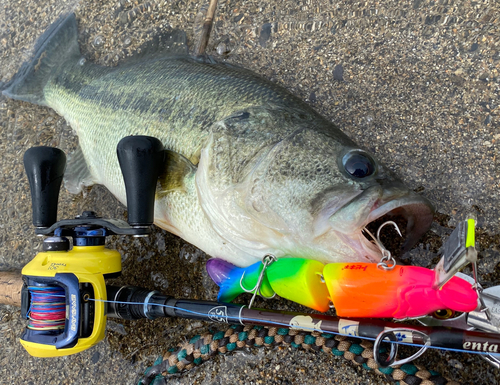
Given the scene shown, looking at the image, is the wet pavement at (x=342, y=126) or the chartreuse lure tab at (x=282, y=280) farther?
the wet pavement at (x=342, y=126)

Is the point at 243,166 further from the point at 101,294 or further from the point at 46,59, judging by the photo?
the point at 46,59

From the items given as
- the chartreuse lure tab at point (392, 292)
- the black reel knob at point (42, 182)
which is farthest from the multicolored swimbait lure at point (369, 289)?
the black reel knob at point (42, 182)

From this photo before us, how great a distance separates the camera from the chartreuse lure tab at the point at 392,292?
96 cm

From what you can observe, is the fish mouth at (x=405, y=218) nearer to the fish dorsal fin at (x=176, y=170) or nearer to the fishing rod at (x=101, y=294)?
the fishing rod at (x=101, y=294)

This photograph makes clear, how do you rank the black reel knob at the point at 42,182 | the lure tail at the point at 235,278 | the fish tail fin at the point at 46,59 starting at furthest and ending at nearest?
1. the fish tail fin at the point at 46,59
2. the black reel knob at the point at 42,182
3. the lure tail at the point at 235,278

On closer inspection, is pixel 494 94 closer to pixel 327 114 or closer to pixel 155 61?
pixel 327 114

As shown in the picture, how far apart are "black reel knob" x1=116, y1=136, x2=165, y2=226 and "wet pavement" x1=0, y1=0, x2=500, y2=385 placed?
1.56 ft

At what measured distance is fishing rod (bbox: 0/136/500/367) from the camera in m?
1.18

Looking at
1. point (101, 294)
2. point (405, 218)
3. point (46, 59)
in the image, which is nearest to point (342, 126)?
point (405, 218)

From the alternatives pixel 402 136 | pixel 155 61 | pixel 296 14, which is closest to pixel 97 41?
pixel 155 61

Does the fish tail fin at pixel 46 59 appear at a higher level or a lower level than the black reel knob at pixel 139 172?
higher

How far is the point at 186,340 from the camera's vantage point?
1.80 metres

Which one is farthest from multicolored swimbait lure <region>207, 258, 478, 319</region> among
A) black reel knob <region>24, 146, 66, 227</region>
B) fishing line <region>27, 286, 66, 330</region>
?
black reel knob <region>24, 146, 66, 227</region>

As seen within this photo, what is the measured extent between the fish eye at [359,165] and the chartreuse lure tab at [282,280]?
333 millimetres
